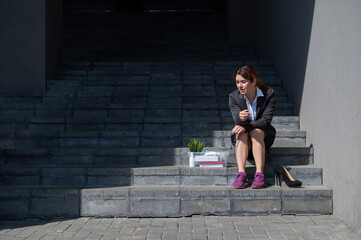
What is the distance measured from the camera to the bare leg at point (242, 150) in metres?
4.91

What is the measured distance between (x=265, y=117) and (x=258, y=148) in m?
0.35

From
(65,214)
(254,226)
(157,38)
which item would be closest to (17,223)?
(65,214)

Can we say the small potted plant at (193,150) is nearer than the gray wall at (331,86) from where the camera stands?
No

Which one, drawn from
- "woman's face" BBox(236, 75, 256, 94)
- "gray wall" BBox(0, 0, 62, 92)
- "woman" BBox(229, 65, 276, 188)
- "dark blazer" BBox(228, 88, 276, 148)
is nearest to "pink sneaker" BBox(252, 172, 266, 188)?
"woman" BBox(229, 65, 276, 188)

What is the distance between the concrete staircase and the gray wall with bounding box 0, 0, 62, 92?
0.26 m

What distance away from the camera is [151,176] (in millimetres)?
5121

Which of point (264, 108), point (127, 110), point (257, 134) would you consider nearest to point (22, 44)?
point (127, 110)

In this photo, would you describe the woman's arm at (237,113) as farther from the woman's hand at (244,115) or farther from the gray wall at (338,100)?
the gray wall at (338,100)

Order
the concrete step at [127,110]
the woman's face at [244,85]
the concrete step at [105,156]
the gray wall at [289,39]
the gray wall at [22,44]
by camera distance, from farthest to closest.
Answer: the gray wall at [22,44], the concrete step at [127,110], the gray wall at [289,39], the concrete step at [105,156], the woman's face at [244,85]

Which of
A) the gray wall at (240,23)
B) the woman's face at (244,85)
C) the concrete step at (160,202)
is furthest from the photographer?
the gray wall at (240,23)

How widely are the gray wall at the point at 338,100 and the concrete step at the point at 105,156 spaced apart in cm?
53

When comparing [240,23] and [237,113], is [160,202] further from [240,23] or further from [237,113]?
[240,23]

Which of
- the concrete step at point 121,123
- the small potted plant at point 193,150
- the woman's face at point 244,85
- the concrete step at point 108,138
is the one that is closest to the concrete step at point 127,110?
the concrete step at point 121,123

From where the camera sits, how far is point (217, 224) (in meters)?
4.44
